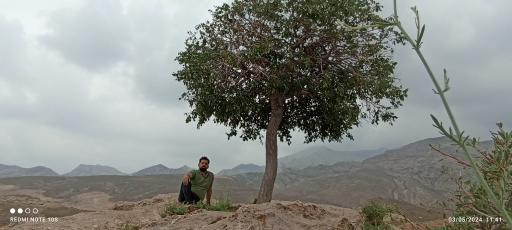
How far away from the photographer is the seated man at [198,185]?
14.3 m

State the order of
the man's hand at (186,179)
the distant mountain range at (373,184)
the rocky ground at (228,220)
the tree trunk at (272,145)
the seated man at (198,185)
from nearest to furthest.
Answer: the rocky ground at (228,220) → the man's hand at (186,179) → the seated man at (198,185) → the tree trunk at (272,145) → the distant mountain range at (373,184)

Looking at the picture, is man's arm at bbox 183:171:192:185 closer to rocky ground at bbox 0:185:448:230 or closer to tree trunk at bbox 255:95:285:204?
rocky ground at bbox 0:185:448:230

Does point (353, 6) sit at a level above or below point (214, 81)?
above

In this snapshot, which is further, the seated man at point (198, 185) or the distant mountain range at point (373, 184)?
the distant mountain range at point (373, 184)

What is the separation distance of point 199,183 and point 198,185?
0.24ft

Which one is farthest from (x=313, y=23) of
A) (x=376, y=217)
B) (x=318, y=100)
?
(x=376, y=217)

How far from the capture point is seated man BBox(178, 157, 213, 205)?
564 inches

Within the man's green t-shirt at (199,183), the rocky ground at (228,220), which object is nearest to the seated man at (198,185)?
the man's green t-shirt at (199,183)

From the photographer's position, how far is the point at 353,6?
711 inches

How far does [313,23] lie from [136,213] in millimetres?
9829

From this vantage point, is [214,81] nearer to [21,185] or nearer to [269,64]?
[269,64]

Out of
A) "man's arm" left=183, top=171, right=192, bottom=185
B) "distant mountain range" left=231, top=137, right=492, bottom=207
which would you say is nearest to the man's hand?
"man's arm" left=183, top=171, right=192, bottom=185

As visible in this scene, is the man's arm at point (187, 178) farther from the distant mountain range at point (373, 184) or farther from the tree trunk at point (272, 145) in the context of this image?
the distant mountain range at point (373, 184)

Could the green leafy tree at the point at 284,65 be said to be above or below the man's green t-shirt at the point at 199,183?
above
